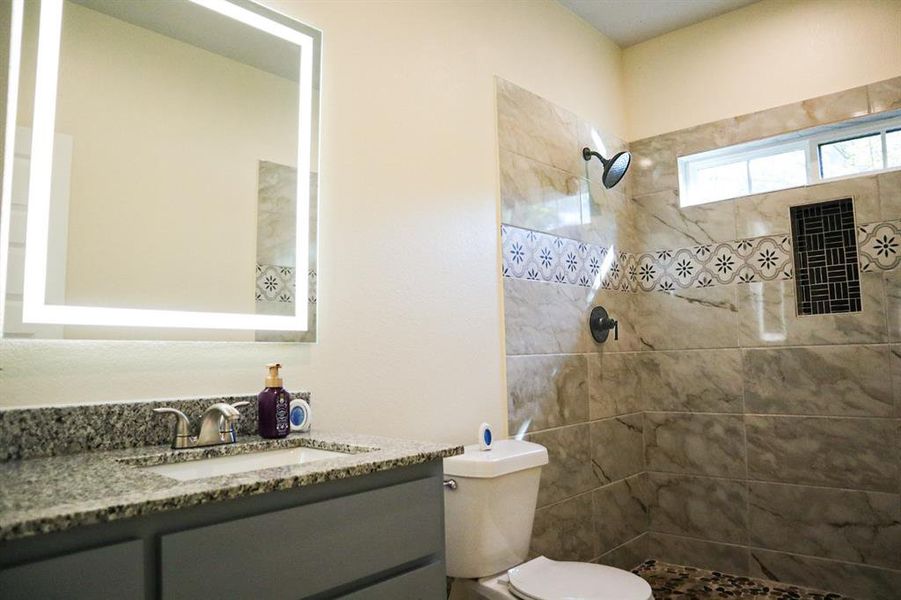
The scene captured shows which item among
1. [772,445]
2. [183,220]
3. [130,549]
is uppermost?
[183,220]

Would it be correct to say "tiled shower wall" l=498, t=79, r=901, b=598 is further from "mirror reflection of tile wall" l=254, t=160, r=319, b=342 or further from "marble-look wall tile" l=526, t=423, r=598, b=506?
"mirror reflection of tile wall" l=254, t=160, r=319, b=342

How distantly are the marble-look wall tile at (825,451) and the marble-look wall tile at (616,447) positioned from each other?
517mm

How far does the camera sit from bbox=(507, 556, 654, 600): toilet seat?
1648 millimetres

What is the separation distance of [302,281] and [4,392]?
72cm

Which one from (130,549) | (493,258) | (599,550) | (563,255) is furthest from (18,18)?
(599,550)

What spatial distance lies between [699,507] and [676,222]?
1.43 meters

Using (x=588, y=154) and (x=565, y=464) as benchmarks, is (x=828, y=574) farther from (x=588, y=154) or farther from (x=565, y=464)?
(x=588, y=154)

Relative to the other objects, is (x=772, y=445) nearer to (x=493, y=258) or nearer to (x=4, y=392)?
(x=493, y=258)

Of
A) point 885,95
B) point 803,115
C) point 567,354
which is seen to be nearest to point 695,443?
point 567,354

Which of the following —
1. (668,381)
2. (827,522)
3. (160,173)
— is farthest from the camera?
(668,381)

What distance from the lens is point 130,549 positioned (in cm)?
81

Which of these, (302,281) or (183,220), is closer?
(183,220)

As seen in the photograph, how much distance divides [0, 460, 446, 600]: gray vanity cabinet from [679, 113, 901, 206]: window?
2.45 meters

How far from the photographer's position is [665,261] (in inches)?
124
